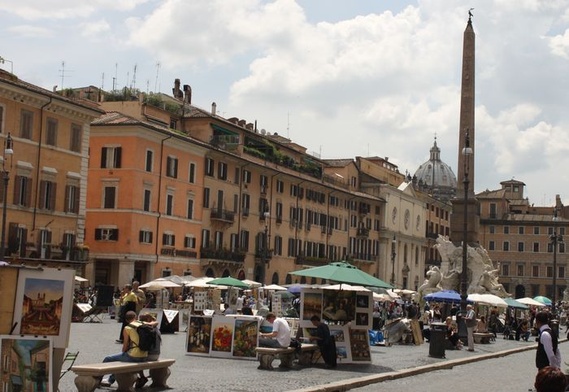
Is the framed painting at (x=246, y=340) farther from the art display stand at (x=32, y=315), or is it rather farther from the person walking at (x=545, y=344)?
the art display stand at (x=32, y=315)

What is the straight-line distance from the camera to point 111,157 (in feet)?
167

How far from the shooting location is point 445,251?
152ft

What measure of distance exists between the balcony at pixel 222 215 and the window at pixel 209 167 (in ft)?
6.57

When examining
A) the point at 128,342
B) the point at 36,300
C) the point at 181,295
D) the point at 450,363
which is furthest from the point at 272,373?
the point at 181,295

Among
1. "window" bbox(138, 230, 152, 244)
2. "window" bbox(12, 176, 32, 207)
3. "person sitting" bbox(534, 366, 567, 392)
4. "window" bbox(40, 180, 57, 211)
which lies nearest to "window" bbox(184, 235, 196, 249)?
"window" bbox(138, 230, 152, 244)

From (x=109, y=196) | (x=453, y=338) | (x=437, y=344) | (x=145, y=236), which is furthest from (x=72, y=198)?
(x=437, y=344)

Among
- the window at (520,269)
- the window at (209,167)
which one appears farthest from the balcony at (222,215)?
the window at (520,269)

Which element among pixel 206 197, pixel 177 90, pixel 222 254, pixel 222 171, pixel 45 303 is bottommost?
pixel 45 303

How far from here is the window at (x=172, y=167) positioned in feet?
174

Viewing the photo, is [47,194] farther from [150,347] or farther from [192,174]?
[150,347]

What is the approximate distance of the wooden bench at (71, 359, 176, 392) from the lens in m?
12.7

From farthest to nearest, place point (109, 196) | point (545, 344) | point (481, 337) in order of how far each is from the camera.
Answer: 1. point (109, 196)
2. point (481, 337)
3. point (545, 344)

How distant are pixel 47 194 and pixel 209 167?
15.1 metres

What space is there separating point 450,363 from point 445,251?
24.4 metres
